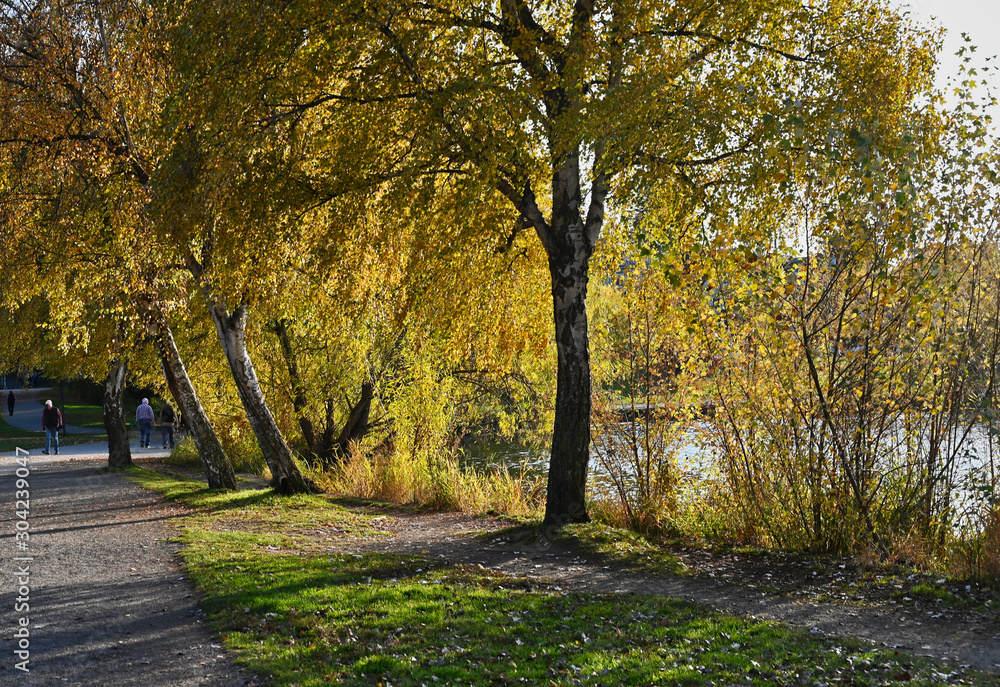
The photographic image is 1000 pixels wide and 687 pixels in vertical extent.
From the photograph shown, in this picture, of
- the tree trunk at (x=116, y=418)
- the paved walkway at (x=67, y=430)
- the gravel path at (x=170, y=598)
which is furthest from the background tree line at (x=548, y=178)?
the paved walkway at (x=67, y=430)

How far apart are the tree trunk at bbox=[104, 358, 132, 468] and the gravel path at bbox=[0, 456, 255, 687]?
7.83 m

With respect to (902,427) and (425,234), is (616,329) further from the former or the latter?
(902,427)

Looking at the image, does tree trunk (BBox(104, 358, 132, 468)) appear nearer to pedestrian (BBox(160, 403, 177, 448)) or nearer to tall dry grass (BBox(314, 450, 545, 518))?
tall dry grass (BBox(314, 450, 545, 518))

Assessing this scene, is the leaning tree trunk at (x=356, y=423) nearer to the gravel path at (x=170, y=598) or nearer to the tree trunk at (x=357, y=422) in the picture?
the tree trunk at (x=357, y=422)

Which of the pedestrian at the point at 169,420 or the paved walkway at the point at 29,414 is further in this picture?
the paved walkway at the point at 29,414

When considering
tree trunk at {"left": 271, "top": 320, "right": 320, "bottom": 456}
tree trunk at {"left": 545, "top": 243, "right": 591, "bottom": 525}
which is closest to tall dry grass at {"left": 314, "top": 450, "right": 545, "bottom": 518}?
tree trunk at {"left": 545, "top": 243, "right": 591, "bottom": 525}

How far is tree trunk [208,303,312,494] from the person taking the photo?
14.6 meters

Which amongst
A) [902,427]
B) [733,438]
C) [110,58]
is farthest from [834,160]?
[110,58]

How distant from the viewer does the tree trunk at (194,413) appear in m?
15.6

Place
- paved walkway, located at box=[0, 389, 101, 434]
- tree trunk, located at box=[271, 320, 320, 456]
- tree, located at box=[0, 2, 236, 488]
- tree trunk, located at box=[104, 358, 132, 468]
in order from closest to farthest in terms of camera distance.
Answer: tree, located at box=[0, 2, 236, 488] → tree trunk, located at box=[271, 320, 320, 456] → tree trunk, located at box=[104, 358, 132, 468] → paved walkway, located at box=[0, 389, 101, 434]

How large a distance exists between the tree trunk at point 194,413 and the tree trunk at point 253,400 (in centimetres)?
116

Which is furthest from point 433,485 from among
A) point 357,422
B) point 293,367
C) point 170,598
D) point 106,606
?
point 106,606

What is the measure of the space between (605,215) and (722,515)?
Result: 14.5ft

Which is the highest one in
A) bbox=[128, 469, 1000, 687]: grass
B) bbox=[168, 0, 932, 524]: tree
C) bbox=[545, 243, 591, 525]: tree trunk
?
bbox=[168, 0, 932, 524]: tree
